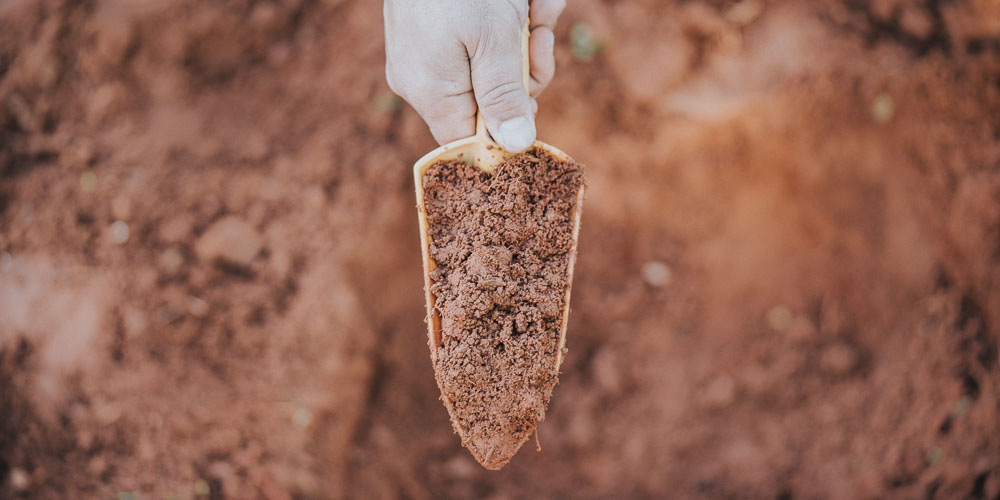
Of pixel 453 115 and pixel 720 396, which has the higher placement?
pixel 453 115

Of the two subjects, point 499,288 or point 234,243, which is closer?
point 499,288

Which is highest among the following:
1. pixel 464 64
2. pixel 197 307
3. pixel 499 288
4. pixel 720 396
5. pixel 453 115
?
pixel 464 64

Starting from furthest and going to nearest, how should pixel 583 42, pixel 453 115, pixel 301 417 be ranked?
pixel 583 42 < pixel 301 417 < pixel 453 115

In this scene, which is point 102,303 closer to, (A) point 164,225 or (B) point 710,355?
(A) point 164,225

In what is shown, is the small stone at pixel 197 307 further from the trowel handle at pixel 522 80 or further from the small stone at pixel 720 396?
the small stone at pixel 720 396

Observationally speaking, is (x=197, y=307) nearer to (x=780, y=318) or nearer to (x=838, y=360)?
(x=780, y=318)

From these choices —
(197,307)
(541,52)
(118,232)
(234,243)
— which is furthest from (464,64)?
(118,232)

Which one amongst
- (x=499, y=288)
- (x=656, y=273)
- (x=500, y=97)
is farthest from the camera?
(x=656, y=273)

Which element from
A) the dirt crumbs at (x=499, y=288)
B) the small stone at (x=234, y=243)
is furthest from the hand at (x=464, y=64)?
the small stone at (x=234, y=243)
